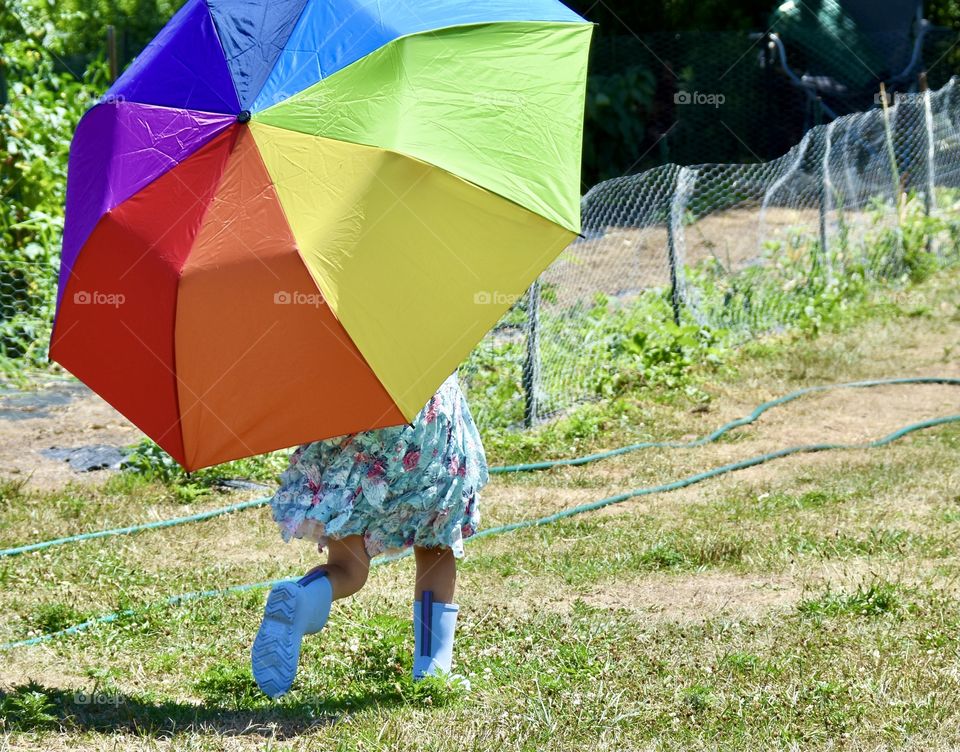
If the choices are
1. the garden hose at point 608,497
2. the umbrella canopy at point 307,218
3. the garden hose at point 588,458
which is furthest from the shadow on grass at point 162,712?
the garden hose at point 588,458

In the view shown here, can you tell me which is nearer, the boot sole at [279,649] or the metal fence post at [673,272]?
the boot sole at [279,649]

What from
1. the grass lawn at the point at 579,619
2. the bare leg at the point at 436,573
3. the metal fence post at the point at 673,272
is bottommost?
the grass lawn at the point at 579,619

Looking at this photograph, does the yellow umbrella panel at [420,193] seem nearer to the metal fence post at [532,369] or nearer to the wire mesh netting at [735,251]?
the wire mesh netting at [735,251]

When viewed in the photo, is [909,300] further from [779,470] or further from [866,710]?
[866,710]

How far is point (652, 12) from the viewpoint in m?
14.2

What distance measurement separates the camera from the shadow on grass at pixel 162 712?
10.7ft

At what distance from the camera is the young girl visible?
3.31 metres

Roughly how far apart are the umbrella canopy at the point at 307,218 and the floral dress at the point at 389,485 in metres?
0.35

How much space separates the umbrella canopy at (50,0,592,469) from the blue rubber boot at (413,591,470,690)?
0.78m

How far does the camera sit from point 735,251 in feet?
32.2

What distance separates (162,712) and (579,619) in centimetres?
137

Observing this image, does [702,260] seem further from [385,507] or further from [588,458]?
[385,507]

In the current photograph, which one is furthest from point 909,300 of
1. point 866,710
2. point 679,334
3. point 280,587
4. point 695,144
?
point 280,587

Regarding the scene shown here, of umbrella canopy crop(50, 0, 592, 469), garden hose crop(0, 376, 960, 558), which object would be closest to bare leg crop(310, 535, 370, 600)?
umbrella canopy crop(50, 0, 592, 469)
